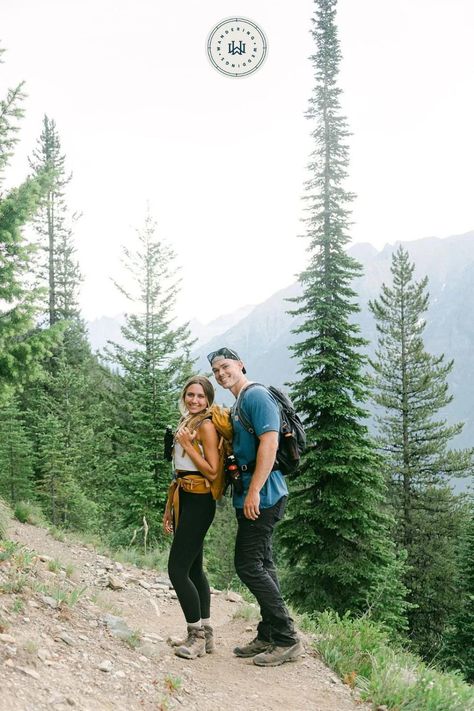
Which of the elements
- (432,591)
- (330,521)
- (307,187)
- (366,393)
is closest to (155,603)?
(330,521)

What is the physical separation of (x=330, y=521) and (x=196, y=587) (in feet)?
34.0

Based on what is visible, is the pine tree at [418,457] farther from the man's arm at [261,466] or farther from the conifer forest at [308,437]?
the man's arm at [261,466]

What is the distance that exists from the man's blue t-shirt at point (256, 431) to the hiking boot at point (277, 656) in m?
1.26

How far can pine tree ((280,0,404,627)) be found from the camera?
14.3 metres

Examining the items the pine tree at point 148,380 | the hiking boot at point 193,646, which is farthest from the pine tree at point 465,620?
the hiking boot at point 193,646

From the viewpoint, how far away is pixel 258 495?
413cm

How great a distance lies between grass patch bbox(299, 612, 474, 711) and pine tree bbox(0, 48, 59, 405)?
17.9 feet

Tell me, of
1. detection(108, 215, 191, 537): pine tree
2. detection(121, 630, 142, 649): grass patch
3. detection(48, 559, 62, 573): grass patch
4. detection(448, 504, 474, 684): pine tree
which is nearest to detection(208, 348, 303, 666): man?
detection(121, 630, 142, 649): grass patch

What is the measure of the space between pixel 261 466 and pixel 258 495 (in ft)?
0.75

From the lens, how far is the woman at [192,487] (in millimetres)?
4258

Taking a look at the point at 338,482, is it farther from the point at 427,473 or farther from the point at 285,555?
the point at 427,473

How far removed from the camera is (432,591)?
22.9m

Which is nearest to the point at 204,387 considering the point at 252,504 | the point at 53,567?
the point at 252,504

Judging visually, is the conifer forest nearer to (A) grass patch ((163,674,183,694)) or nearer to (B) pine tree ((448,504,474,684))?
(B) pine tree ((448,504,474,684))
